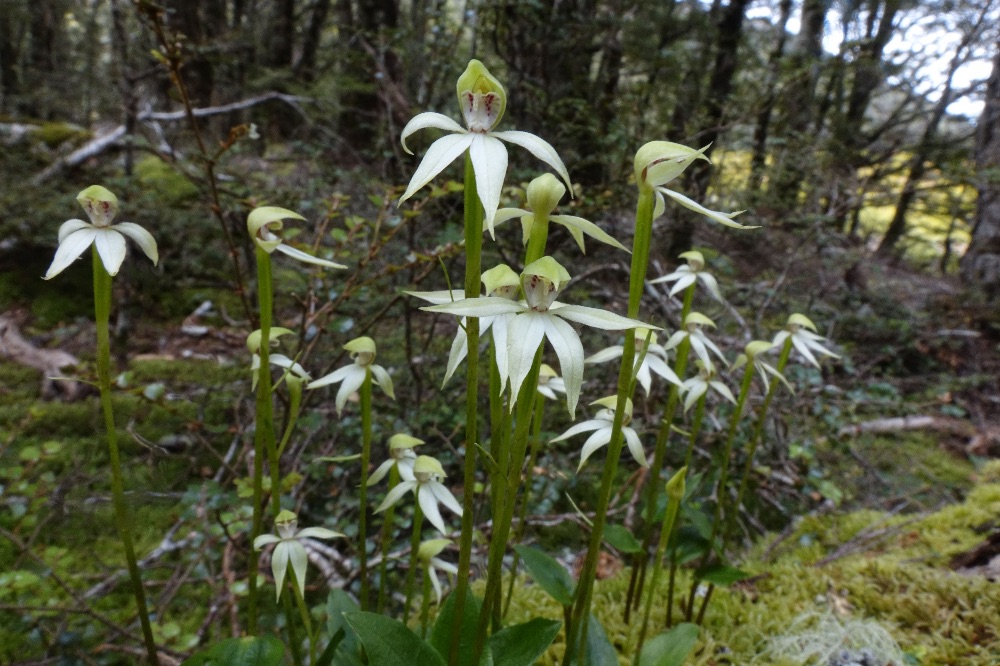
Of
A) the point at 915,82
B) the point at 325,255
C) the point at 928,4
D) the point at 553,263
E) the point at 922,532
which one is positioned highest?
the point at 928,4

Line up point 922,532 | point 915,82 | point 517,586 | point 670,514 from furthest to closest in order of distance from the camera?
point 915,82 → point 922,532 → point 517,586 → point 670,514

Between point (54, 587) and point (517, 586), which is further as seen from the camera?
point (54, 587)

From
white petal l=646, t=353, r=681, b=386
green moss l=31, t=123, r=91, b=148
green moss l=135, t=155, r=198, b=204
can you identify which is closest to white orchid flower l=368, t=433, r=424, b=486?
white petal l=646, t=353, r=681, b=386

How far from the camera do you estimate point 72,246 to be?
0.91m

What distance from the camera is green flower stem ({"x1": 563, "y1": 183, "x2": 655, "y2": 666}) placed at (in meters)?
0.81

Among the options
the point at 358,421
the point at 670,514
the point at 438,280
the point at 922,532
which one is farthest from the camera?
the point at 438,280

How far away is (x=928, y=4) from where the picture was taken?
22.5 feet

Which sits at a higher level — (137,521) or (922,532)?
(922,532)

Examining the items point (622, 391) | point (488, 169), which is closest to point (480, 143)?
point (488, 169)

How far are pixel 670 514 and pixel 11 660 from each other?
2.21m

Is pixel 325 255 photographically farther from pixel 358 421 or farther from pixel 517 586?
pixel 517 586

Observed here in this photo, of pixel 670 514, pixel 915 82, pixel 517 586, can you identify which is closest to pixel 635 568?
pixel 670 514

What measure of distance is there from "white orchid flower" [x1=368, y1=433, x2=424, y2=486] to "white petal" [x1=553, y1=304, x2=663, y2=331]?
52 centimetres

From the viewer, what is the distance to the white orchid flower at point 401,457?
3.86ft
